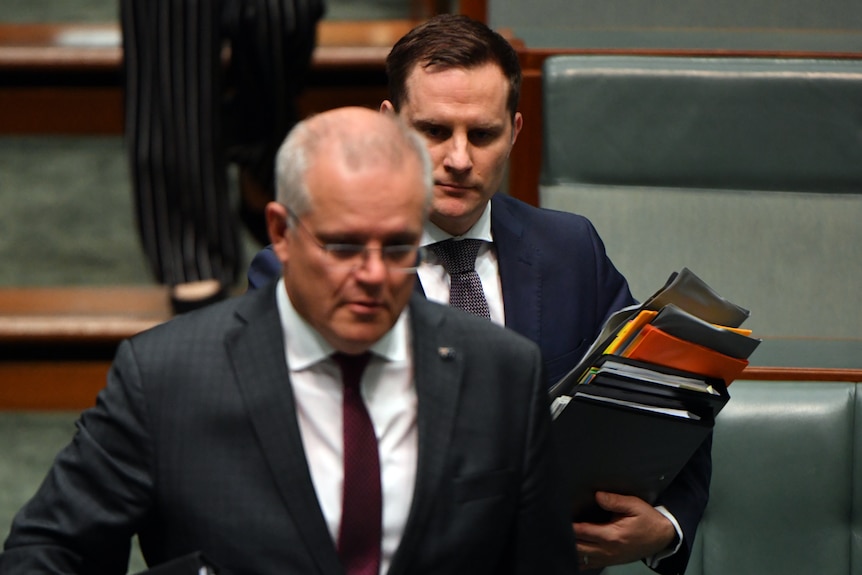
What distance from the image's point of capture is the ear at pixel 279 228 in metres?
0.83

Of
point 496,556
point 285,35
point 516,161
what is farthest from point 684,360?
point 285,35

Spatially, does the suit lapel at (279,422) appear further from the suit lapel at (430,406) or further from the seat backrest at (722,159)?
the seat backrest at (722,159)

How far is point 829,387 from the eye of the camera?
1373mm

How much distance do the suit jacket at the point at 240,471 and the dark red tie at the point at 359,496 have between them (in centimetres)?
2

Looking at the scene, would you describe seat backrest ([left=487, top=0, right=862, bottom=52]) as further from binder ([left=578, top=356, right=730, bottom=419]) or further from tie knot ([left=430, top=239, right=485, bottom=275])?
binder ([left=578, top=356, right=730, bottom=419])

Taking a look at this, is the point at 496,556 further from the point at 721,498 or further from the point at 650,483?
the point at 721,498

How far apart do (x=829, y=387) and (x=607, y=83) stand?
0.66 m

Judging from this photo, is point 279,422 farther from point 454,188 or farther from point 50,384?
point 50,384

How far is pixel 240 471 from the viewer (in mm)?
843

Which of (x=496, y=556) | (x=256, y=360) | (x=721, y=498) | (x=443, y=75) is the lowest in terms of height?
(x=721, y=498)

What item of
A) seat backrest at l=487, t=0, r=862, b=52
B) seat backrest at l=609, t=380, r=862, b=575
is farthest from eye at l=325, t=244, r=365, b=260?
seat backrest at l=487, t=0, r=862, b=52

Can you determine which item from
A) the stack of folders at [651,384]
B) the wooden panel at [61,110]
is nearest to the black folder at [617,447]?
the stack of folders at [651,384]

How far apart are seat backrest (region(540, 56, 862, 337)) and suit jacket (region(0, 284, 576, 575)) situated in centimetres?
101

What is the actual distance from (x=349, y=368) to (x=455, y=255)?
29cm
